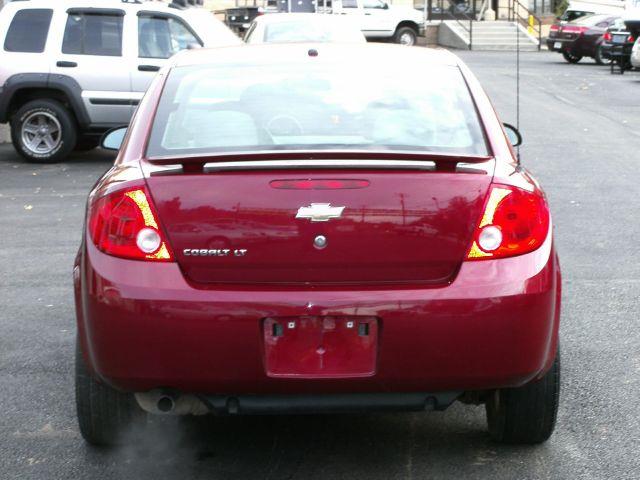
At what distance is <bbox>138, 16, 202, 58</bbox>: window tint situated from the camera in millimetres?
15473

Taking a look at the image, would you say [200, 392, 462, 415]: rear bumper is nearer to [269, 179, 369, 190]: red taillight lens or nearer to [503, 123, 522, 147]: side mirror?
[269, 179, 369, 190]: red taillight lens

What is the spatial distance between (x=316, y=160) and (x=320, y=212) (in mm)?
229

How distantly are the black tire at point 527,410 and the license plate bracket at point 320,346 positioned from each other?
0.74m

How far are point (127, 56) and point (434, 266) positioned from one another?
37.6 ft

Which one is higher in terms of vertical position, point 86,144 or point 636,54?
point 86,144

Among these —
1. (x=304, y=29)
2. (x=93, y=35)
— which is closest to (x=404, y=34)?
(x=304, y=29)

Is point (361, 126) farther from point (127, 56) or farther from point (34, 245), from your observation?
point (127, 56)

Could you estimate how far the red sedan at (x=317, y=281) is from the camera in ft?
13.9

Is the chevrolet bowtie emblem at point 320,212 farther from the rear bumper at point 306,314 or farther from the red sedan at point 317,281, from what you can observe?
the rear bumper at point 306,314

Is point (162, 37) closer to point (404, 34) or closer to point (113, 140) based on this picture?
point (113, 140)

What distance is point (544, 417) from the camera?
4840 mm

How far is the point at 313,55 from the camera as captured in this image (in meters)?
5.45

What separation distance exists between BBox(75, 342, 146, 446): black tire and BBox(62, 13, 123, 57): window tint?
35.5ft

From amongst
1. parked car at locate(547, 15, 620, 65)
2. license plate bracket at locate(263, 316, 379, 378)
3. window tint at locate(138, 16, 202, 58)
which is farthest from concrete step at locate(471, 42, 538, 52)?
license plate bracket at locate(263, 316, 379, 378)
